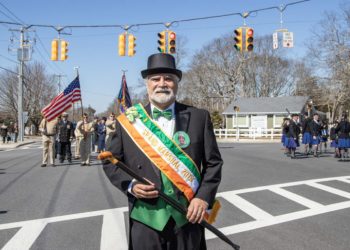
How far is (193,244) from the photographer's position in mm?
2662

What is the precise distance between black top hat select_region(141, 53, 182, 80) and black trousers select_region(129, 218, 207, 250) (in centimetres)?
97

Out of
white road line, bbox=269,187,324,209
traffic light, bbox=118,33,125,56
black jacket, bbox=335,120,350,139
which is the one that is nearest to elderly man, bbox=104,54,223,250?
white road line, bbox=269,187,324,209

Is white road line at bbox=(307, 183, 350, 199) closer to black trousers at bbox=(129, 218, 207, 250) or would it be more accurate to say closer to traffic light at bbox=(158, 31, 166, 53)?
black trousers at bbox=(129, 218, 207, 250)

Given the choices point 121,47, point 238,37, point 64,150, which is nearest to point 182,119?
point 64,150

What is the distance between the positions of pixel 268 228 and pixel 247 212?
100 cm

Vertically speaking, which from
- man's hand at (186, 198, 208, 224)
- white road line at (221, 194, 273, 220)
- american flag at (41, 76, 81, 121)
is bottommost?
white road line at (221, 194, 273, 220)

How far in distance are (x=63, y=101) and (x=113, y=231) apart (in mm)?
9539

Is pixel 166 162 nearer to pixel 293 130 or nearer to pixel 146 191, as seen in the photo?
pixel 146 191

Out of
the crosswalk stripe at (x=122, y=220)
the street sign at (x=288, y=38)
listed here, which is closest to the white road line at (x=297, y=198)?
the crosswalk stripe at (x=122, y=220)

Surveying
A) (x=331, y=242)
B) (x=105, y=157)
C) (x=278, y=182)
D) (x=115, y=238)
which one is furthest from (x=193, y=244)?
(x=278, y=182)

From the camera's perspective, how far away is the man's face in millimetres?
2719

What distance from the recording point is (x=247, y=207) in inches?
274

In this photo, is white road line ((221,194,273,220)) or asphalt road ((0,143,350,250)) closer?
asphalt road ((0,143,350,250))

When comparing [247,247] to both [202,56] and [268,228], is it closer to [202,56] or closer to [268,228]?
[268,228]
